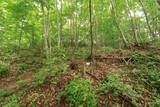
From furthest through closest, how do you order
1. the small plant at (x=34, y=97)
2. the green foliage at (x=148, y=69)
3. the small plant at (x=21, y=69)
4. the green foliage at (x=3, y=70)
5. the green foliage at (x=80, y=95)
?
1. the small plant at (x=21, y=69)
2. the green foliage at (x=3, y=70)
3. the green foliage at (x=148, y=69)
4. the small plant at (x=34, y=97)
5. the green foliage at (x=80, y=95)

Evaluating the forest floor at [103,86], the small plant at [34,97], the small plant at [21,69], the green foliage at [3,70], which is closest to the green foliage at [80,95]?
the forest floor at [103,86]

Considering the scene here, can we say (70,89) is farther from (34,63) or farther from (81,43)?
(81,43)

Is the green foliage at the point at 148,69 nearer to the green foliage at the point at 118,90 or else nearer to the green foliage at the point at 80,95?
the green foliage at the point at 118,90

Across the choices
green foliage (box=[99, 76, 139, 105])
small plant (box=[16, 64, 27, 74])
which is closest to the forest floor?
green foliage (box=[99, 76, 139, 105])

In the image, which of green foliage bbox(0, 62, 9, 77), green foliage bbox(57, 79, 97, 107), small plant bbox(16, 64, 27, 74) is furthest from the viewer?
small plant bbox(16, 64, 27, 74)

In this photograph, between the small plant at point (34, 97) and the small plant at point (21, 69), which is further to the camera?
the small plant at point (21, 69)

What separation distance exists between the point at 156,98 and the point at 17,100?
189 inches

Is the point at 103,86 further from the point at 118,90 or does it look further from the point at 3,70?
the point at 3,70

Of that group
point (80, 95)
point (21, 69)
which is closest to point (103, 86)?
point (80, 95)

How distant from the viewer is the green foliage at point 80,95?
10.2 feet

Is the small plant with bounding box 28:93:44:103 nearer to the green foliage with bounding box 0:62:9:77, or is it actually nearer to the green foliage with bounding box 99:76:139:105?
the green foliage with bounding box 99:76:139:105

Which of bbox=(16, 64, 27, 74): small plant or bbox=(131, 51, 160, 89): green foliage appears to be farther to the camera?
bbox=(16, 64, 27, 74): small plant

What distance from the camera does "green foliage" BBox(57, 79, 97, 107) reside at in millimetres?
3096

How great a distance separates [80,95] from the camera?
129 inches
